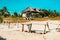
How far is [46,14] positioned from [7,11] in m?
16.6

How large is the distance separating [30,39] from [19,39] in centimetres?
76

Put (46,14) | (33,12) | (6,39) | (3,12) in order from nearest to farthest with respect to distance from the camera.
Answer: (6,39) < (33,12) < (3,12) < (46,14)

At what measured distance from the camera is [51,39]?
12.0 m

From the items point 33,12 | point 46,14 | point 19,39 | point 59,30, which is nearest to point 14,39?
point 19,39

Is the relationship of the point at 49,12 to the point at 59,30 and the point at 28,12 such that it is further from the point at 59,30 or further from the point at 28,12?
the point at 59,30

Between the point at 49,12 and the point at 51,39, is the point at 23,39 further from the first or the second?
the point at 49,12

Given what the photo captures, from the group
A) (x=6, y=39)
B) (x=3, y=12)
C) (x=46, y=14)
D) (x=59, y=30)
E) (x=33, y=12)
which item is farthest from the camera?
(x=46, y=14)

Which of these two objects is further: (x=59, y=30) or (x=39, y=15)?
(x=39, y=15)

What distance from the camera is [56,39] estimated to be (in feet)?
39.5

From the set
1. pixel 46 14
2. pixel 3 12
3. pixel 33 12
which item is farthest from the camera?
pixel 46 14

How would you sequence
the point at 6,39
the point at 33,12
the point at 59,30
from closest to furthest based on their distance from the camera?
the point at 6,39 → the point at 59,30 → the point at 33,12

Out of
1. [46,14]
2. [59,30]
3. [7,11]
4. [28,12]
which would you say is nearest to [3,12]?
[7,11]

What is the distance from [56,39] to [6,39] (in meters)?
3.54

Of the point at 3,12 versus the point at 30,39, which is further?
the point at 3,12
